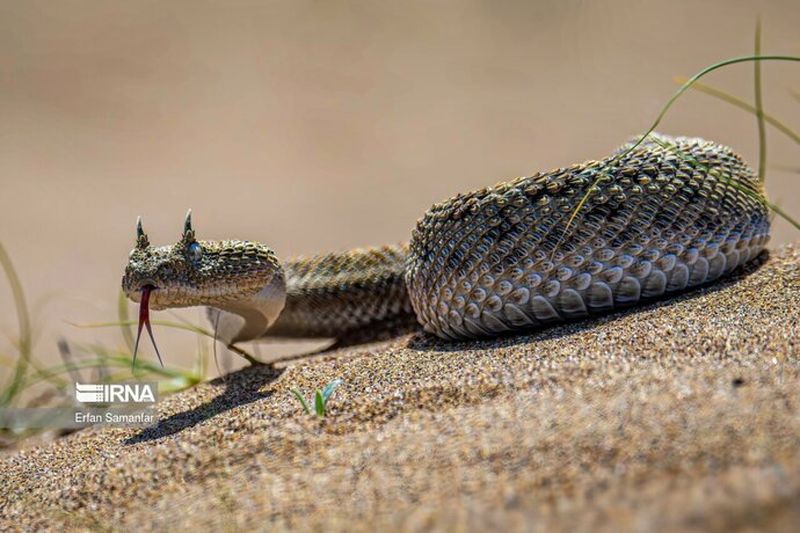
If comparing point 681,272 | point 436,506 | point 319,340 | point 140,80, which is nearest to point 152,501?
point 436,506

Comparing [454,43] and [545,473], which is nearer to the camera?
[545,473]

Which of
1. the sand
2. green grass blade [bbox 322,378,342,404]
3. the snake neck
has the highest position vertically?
the snake neck

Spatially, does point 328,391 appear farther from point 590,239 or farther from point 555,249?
point 590,239

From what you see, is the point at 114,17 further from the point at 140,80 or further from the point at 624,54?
the point at 624,54

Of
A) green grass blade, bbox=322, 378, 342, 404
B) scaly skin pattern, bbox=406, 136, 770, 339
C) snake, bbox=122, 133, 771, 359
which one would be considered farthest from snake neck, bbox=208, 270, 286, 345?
green grass blade, bbox=322, 378, 342, 404

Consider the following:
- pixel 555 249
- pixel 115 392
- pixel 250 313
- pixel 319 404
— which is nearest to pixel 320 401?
pixel 319 404

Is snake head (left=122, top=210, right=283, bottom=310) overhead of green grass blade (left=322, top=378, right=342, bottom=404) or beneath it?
overhead

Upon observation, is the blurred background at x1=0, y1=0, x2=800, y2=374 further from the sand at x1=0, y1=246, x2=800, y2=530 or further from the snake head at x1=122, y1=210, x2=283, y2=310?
the sand at x1=0, y1=246, x2=800, y2=530

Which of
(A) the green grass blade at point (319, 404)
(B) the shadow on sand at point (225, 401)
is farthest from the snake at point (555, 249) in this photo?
(A) the green grass blade at point (319, 404)
